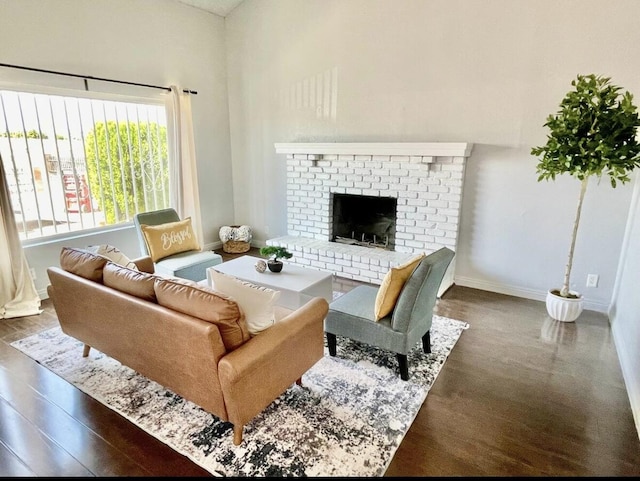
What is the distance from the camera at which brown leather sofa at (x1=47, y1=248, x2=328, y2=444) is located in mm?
1855

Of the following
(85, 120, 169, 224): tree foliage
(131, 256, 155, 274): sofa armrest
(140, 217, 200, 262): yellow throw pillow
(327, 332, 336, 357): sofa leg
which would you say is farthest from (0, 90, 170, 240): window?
(327, 332, 336, 357): sofa leg

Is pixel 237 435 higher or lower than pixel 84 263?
lower

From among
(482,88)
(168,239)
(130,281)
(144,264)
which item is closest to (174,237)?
(168,239)

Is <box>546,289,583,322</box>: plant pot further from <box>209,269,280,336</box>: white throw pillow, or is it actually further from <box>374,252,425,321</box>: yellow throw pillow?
<box>209,269,280,336</box>: white throw pillow

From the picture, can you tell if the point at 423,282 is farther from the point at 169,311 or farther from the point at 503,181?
the point at 503,181

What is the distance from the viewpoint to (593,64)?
3367 mm

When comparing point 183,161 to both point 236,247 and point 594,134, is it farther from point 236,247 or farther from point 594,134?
point 594,134

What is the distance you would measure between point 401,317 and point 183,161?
396 cm

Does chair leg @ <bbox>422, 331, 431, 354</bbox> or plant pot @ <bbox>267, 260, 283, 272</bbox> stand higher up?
plant pot @ <bbox>267, 260, 283, 272</bbox>

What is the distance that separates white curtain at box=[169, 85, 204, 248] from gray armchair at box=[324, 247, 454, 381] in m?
3.29

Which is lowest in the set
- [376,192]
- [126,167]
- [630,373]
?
[630,373]

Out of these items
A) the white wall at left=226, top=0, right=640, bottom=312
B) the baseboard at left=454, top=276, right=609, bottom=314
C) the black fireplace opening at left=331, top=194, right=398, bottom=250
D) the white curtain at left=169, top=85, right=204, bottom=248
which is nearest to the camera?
the white wall at left=226, top=0, right=640, bottom=312

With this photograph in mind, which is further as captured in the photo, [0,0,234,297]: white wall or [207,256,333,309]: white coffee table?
[0,0,234,297]: white wall

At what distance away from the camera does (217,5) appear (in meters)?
5.16
